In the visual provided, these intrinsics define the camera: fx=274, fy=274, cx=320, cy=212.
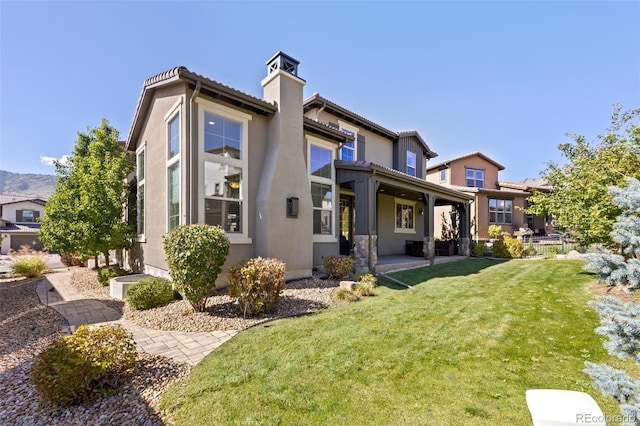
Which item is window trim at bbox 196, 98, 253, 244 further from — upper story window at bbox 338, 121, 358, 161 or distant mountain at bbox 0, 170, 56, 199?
distant mountain at bbox 0, 170, 56, 199

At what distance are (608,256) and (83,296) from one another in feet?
37.9

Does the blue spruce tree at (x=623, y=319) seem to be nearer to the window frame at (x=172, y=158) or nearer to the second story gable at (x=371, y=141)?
the window frame at (x=172, y=158)

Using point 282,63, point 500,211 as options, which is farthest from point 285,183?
point 500,211

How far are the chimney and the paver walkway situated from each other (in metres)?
3.45

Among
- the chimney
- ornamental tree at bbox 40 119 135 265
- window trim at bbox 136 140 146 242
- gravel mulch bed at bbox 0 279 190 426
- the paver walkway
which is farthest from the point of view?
window trim at bbox 136 140 146 242

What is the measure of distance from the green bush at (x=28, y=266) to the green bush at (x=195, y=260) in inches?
446

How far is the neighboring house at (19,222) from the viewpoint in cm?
2833

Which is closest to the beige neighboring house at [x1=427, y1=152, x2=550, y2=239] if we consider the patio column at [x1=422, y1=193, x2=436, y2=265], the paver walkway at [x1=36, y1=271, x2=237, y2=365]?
the patio column at [x1=422, y1=193, x2=436, y2=265]

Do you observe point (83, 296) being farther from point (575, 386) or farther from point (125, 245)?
point (575, 386)

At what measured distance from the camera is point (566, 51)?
8875mm

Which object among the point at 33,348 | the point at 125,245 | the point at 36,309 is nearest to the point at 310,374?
the point at 33,348

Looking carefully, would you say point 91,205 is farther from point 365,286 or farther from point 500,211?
point 500,211

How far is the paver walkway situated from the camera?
4.36 metres

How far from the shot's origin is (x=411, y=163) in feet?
55.6
